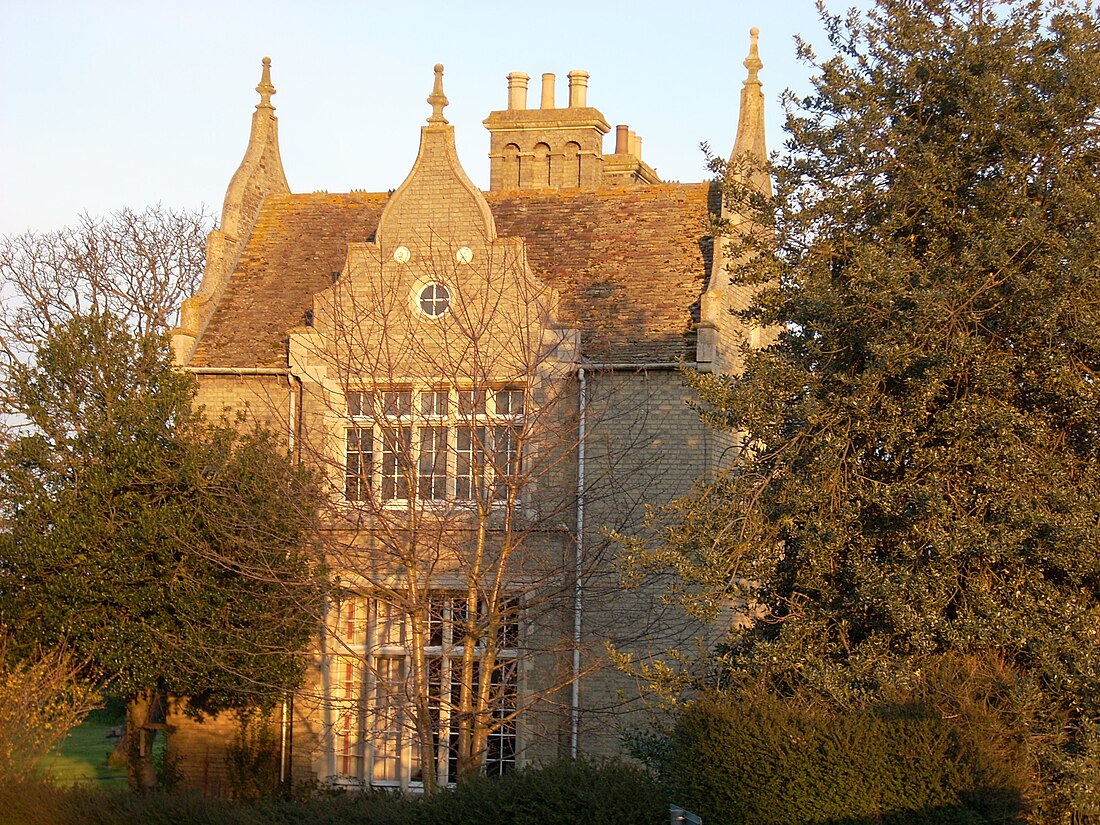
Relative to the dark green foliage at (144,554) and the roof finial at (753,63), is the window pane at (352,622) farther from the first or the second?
the roof finial at (753,63)

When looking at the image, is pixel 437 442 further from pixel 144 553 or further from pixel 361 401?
pixel 144 553

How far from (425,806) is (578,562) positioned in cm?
454

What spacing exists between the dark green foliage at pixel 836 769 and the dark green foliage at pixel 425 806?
0.65 metres

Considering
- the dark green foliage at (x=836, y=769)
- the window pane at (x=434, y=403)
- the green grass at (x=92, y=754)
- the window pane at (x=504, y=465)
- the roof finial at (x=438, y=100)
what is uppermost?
the roof finial at (x=438, y=100)

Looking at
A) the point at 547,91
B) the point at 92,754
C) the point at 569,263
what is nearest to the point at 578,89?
the point at 547,91

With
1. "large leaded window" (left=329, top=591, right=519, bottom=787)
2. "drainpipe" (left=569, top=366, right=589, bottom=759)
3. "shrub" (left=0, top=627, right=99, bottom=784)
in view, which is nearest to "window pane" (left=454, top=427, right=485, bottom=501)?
"drainpipe" (left=569, top=366, right=589, bottom=759)

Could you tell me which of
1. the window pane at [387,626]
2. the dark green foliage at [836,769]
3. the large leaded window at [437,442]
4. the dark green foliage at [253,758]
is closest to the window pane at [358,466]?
the large leaded window at [437,442]

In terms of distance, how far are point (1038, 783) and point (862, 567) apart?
7.59 feet

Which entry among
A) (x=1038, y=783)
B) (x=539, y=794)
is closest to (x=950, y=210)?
(x=1038, y=783)

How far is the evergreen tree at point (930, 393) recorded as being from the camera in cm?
1216

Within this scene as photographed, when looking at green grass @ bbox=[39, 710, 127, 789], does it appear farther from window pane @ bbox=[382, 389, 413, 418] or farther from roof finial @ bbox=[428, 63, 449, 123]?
roof finial @ bbox=[428, 63, 449, 123]

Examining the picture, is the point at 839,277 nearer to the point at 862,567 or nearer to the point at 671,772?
the point at 862,567

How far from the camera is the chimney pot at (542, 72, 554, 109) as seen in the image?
25750 millimetres

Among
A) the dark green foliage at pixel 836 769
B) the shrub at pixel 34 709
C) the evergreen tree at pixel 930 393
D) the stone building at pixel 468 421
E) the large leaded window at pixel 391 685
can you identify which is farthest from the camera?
the large leaded window at pixel 391 685
